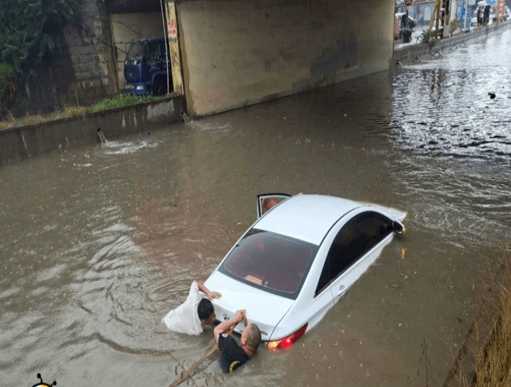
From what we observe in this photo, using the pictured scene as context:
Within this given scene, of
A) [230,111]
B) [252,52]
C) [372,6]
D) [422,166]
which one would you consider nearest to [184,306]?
[422,166]

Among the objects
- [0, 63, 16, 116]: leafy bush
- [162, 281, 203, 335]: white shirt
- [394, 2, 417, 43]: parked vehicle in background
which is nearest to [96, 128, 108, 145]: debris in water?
[0, 63, 16, 116]: leafy bush

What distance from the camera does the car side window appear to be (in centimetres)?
574

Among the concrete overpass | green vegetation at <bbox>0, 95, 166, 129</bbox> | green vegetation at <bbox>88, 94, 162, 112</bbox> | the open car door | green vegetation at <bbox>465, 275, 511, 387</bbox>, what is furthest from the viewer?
the concrete overpass

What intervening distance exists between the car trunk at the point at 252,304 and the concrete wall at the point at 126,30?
1706 centimetres

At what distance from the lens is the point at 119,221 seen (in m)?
9.83

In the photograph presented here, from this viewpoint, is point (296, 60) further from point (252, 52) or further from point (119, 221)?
point (119, 221)

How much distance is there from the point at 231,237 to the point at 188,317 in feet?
10.7

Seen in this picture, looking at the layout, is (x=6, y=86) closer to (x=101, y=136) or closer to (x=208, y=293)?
(x=101, y=136)

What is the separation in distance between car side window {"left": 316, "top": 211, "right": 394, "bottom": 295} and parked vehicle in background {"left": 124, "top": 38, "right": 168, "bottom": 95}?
1387cm

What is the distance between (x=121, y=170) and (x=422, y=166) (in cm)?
794

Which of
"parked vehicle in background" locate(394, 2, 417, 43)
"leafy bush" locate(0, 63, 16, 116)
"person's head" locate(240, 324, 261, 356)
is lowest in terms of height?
"person's head" locate(240, 324, 261, 356)

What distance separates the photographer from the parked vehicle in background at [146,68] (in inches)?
732

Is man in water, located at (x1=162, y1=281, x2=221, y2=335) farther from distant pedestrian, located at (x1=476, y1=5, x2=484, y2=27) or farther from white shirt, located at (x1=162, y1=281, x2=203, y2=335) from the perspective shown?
distant pedestrian, located at (x1=476, y1=5, x2=484, y2=27)

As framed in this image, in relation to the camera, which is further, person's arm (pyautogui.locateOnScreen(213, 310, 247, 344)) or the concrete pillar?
the concrete pillar
